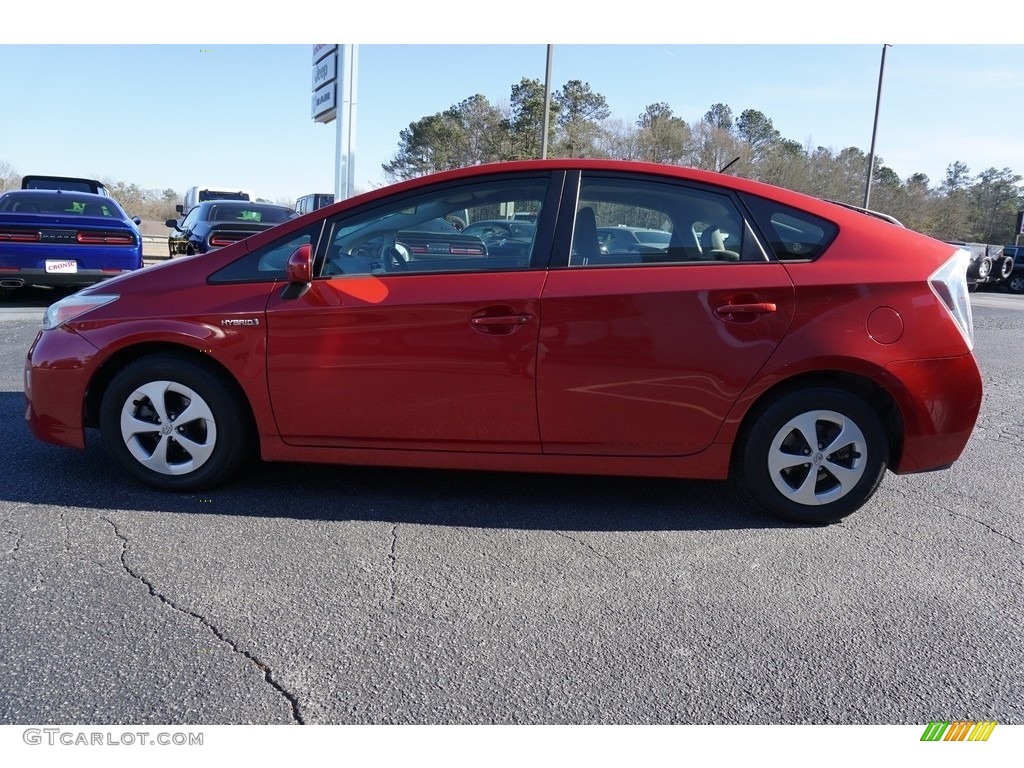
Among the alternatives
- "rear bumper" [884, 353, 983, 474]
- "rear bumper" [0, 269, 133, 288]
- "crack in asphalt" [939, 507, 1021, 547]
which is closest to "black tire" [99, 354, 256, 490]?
"rear bumper" [884, 353, 983, 474]

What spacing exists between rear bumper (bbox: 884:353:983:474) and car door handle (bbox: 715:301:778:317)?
581 mm

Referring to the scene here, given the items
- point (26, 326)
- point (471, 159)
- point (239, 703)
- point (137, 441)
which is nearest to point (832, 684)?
point (239, 703)

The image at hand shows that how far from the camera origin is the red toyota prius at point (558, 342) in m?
3.52

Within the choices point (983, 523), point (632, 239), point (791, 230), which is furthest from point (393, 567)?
point (983, 523)

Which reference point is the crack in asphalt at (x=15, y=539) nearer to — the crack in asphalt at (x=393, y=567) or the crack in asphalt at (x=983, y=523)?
the crack in asphalt at (x=393, y=567)

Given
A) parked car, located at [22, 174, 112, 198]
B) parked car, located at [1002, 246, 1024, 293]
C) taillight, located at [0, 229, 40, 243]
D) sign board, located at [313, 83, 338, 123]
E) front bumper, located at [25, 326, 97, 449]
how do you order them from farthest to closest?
parked car, located at [1002, 246, 1024, 293] → parked car, located at [22, 174, 112, 198] → sign board, located at [313, 83, 338, 123] → taillight, located at [0, 229, 40, 243] → front bumper, located at [25, 326, 97, 449]

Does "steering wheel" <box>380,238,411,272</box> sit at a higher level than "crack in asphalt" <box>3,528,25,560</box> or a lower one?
higher

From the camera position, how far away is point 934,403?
3539mm

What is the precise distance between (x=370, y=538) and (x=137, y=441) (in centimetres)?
132

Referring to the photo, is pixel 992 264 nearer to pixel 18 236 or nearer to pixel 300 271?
pixel 18 236

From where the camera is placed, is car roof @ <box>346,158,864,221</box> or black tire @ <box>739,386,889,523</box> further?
car roof @ <box>346,158,864,221</box>

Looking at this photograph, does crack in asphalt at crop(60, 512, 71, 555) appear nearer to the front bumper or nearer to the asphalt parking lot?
the asphalt parking lot

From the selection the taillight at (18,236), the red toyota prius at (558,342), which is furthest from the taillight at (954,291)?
the taillight at (18,236)

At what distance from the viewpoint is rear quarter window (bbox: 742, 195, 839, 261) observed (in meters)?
3.60
